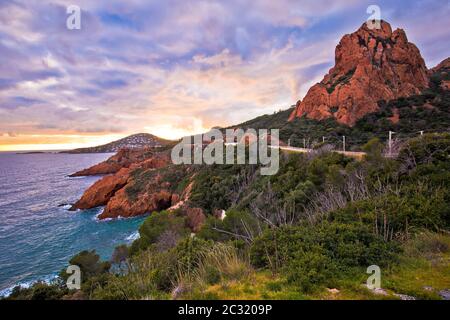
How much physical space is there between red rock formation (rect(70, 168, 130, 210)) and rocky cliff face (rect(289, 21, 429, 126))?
120ft

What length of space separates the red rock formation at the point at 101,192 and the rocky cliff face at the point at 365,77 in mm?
36482

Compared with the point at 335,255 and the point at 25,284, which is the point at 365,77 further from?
the point at 25,284

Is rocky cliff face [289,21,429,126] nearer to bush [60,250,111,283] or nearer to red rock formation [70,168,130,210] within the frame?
red rock formation [70,168,130,210]

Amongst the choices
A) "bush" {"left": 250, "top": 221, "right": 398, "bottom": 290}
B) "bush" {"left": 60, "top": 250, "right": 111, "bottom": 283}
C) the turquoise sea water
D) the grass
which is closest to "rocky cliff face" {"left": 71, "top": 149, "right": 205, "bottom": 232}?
the turquoise sea water

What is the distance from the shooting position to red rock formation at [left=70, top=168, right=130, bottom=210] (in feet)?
123

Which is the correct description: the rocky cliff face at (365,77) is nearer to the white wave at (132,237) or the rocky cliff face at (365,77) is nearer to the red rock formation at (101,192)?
the white wave at (132,237)

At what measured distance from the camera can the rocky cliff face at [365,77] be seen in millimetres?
39688

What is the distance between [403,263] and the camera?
16.2ft

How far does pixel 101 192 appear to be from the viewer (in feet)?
131

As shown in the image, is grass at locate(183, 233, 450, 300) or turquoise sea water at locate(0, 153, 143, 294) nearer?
grass at locate(183, 233, 450, 300)

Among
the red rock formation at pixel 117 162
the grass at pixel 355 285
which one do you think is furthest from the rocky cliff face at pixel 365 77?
the red rock formation at pixel 117 162
